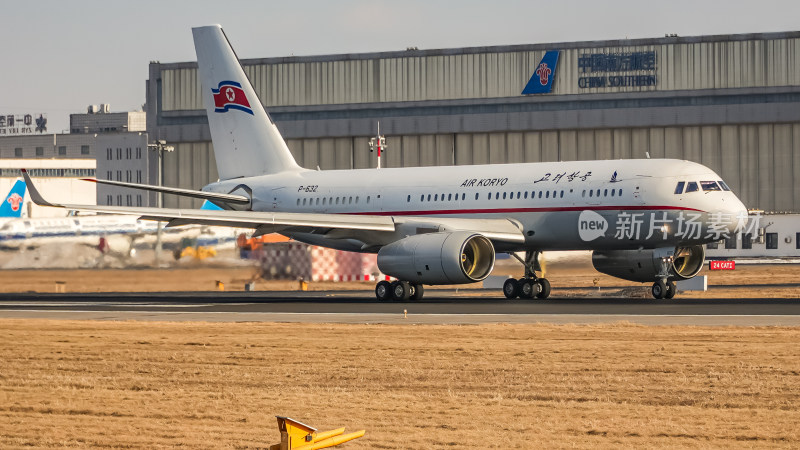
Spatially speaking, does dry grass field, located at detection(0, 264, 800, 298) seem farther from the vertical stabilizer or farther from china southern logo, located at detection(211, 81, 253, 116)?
china southern logo, located at detection(211, 81, 253, 116)

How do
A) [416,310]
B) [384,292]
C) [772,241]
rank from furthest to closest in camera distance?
[772,241] < [384,292] < [416,310]

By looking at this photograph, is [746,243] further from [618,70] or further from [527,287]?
Result: [527,287]

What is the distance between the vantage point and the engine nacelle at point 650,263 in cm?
3644

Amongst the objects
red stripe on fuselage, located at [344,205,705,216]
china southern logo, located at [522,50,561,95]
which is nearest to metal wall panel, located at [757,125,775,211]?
china southern logo, located at [522,50,561,95]

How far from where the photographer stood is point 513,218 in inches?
1485

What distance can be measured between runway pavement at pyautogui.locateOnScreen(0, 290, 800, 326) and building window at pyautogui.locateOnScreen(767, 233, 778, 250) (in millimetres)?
38281

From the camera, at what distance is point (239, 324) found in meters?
26.9

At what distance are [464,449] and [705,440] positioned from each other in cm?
254

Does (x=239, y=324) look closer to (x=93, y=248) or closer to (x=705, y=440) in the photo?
(x=705, y=440)

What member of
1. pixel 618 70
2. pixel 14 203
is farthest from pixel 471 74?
pixel 14 203

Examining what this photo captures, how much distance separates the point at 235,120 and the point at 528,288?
14.4 m

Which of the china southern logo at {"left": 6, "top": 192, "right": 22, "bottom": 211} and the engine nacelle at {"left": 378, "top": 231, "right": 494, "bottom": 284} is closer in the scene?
the engine nacelle at {"left": 378, "top": 231, "right": 494, "bottom": 284}

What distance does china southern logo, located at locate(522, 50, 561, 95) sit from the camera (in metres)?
79.8

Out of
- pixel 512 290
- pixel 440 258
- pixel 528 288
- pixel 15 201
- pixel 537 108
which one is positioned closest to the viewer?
pixel 440 258
